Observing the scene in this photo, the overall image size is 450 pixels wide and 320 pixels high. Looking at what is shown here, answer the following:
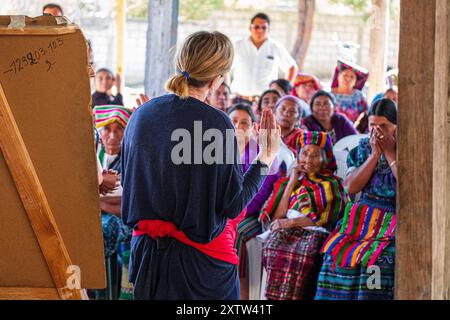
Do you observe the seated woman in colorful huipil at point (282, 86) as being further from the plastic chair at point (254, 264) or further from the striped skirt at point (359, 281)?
the striped skirt at point (359, 281)

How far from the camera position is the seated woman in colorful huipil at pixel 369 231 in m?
4.92

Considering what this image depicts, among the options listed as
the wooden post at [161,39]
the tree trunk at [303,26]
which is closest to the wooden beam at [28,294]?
the wooden post at [161,39]

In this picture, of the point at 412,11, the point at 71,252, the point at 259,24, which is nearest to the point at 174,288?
the point at 71,252

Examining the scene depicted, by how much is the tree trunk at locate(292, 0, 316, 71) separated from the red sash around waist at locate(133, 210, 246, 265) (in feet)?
39.6

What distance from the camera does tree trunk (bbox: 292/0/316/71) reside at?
15.2 metres

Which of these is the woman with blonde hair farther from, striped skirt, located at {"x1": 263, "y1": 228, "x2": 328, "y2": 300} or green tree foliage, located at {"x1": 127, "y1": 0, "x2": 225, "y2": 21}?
green tree foliage, located at {"x1": 127, "y1": 0, "x2": 225, "y2": 21}

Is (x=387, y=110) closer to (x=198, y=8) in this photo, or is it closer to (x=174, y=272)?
(x=174, y=272)

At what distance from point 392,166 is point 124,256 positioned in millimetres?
1809

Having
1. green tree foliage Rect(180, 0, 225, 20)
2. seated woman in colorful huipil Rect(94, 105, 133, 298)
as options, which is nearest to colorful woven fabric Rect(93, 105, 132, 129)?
seated woman in colorful huipil Rect(94, 105, 133, 298)

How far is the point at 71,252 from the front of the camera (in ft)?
9.68

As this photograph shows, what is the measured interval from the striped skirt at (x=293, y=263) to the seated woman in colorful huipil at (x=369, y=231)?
0.59ft

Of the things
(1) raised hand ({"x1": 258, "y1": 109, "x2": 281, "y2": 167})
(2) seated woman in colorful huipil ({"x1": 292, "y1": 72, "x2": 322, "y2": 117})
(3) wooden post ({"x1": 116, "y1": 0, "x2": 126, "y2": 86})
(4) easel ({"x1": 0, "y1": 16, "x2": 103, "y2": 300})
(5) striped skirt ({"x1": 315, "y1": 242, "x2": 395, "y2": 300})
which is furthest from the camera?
(3) wooden post ({"x1": 116, "y1": 0, "x2": 126, "y2": 86})

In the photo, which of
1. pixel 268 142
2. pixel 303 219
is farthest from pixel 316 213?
pixel 268 142
